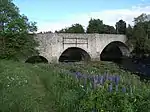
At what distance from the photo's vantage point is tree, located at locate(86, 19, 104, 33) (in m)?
71.2

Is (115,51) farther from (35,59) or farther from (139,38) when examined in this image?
(35,59)

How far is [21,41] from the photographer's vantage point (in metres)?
31.9

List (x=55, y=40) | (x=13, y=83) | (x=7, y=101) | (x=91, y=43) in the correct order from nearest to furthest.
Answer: (x=7, y=101) < (x=13, y=83) < (x=55, y=40) < (x=91, y=43)

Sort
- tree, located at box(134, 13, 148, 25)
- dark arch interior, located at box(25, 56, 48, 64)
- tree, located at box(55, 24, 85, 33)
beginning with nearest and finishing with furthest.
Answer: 1. dark arch interior, located at box(25, 56, 48, 64)
2. tree, located at box(134, 13, 148, 25)
3. tree, located at box(55, 24, 85, 33)

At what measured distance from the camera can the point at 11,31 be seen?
31.2 meters

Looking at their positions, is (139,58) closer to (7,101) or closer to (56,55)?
(56,55)

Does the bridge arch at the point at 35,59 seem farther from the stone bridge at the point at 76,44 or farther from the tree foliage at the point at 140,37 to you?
the tree foliage at the point at 140,37

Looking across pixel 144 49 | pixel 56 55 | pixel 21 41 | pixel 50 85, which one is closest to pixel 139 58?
pixel 144 49

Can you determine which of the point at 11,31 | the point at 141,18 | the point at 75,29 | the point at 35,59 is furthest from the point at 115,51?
the point at 11,31

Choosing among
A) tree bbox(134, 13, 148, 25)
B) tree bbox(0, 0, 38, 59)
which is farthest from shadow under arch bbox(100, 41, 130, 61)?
A: tree bbox(0, 0, 38, 59)

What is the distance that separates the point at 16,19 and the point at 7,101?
80.2ft

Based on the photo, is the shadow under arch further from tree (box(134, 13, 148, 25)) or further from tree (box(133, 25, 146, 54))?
tree (box(134, 13, 148, 25))

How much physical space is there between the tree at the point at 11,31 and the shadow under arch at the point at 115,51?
23.5 metres

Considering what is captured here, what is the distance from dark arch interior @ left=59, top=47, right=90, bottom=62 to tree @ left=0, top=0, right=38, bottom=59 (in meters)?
16.8
